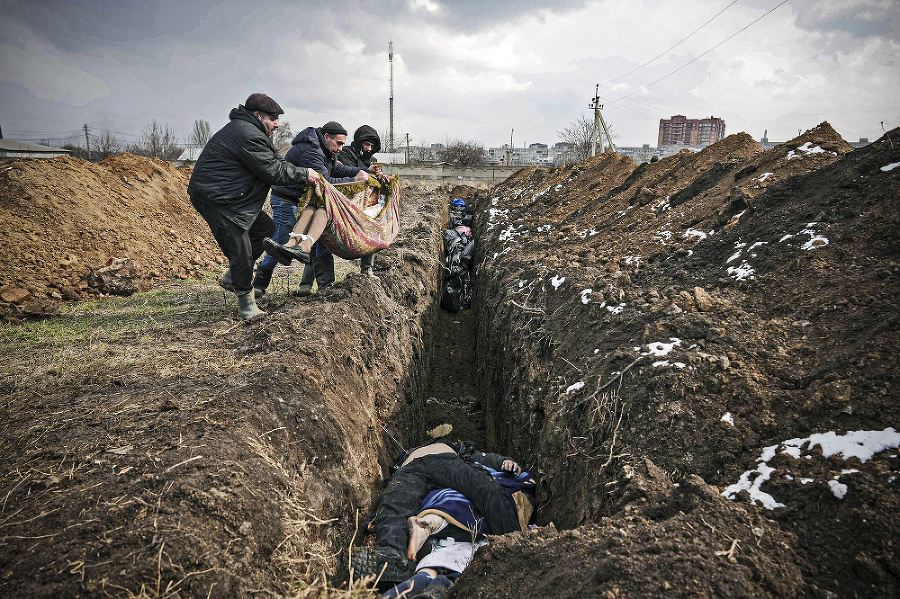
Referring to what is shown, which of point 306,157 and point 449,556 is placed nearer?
point 449,556

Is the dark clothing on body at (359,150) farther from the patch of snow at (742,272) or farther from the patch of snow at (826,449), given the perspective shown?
the patch of snow at (826,449)

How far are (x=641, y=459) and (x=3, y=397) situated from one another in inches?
149

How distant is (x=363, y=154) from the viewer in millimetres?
5809

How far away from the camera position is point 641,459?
7.79 feet

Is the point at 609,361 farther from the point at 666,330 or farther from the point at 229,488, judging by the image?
the point at 229,488

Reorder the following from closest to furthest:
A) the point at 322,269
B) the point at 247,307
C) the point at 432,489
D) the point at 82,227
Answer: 1. the point at 432,489
2. the point at 247,307
3. the point at 322,269
4. the point at 82,227

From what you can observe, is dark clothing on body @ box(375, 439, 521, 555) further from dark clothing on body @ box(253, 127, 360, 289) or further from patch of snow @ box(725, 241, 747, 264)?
dark clothing on body @ box(253, 127, 360, 289)

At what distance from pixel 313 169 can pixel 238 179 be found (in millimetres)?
786

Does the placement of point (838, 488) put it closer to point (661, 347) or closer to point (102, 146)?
point (661, 347)

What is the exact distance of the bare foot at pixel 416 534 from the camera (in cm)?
267

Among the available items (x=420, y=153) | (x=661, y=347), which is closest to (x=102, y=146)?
(x=420, y=153)

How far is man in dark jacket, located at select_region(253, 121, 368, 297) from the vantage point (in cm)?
468

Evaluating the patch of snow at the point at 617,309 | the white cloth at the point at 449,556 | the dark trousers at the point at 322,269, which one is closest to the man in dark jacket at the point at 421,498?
the white cloth at the point at 449,556

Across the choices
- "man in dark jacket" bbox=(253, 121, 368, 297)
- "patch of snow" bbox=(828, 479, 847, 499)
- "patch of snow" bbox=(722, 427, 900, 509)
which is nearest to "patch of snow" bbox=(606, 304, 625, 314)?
"patch of snow" bbox=(722, 427, 900, 509)
